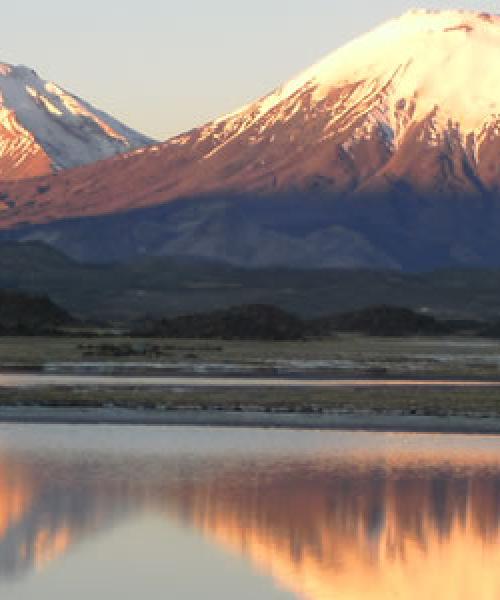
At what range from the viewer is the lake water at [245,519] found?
87.4 feet

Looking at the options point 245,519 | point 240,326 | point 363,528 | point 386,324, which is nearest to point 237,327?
point 240,326

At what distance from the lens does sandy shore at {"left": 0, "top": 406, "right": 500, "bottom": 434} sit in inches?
2016

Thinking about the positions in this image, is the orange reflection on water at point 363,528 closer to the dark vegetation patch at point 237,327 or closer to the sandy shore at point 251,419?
the sandy shore at point 251,419

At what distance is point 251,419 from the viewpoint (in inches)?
2076

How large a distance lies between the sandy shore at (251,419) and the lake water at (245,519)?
475cm

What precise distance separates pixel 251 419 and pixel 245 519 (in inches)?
801

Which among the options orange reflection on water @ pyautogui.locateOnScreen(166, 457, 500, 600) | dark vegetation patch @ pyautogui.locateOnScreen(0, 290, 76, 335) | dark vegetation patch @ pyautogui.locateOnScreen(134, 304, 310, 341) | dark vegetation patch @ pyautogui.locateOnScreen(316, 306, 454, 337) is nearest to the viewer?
orange reflection on water @ pyautogui.locateOnScreen(166, 457, 500, 600)

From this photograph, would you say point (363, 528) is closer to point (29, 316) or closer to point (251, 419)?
point (251, 419)

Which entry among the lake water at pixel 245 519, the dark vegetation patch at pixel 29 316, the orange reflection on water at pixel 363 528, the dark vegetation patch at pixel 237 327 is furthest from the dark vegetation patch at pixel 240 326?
the orange reflection on water at pixel 363 528

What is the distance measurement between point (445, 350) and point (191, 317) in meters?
28.3

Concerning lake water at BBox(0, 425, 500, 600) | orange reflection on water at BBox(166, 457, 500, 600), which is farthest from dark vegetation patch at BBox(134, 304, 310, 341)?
orange reflection on water at BBox(166, 457, 500, 600)

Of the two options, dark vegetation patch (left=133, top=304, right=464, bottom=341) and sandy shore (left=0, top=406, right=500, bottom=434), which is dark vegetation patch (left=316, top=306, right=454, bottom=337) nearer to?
dark vegetation patch (left=133, top=304, right=464, bottom=341)

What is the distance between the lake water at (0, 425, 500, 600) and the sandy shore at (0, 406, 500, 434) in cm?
475

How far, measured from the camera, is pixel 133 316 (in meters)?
198
